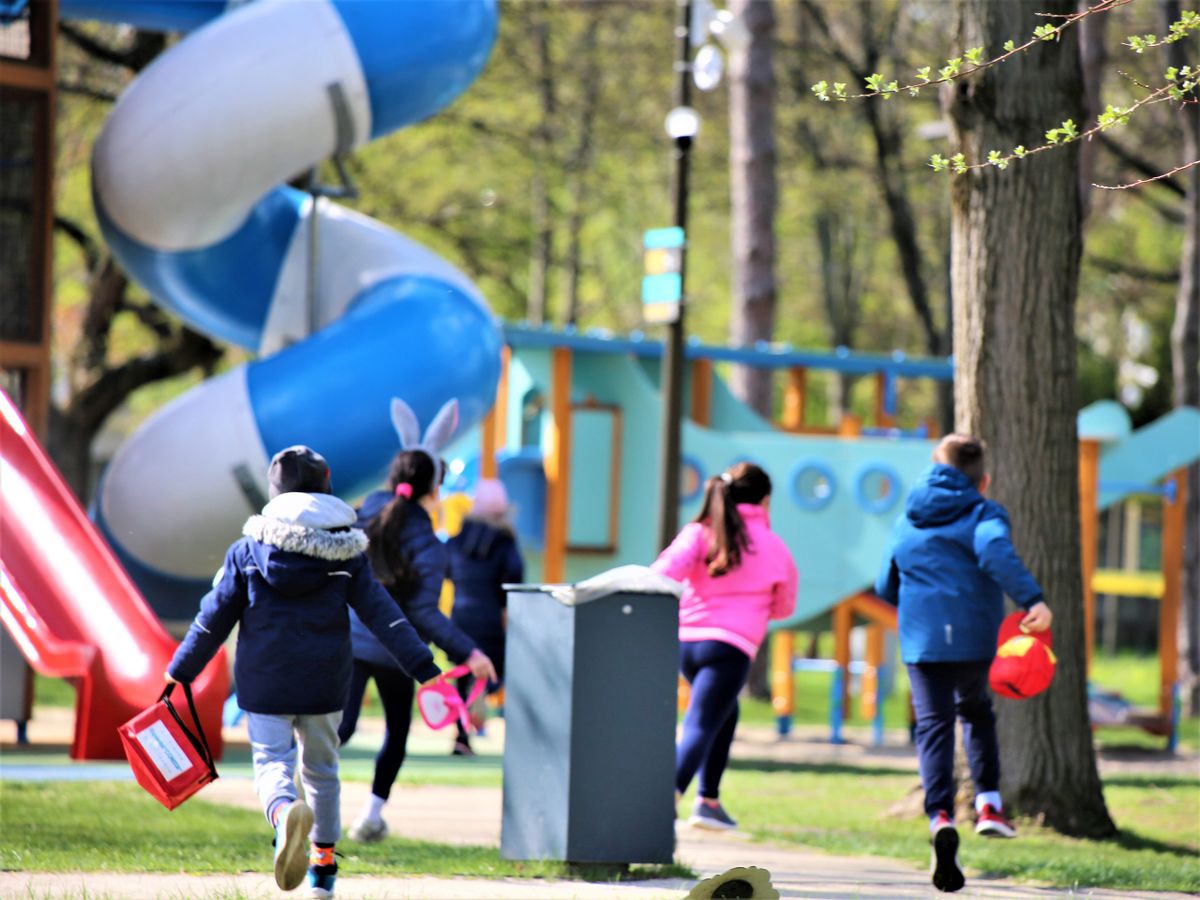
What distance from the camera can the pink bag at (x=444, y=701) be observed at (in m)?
7.76

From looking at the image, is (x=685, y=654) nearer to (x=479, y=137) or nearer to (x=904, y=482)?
(x=904, y=482)

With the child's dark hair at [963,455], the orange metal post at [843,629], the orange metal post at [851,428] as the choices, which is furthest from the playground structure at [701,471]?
the child's dark hair at [963,455]

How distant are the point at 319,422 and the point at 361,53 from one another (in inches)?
99.5

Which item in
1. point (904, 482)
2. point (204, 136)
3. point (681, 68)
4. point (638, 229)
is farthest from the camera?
point (638, 229)

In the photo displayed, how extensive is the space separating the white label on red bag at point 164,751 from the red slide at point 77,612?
10.3ft

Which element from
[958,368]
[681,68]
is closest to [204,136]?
[681,68]

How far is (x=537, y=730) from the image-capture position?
7.55m

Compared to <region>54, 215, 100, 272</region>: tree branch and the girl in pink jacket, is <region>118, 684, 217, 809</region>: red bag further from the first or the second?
<region>54, 215, 100, 272</region>: tree branch

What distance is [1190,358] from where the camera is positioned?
20094 mm

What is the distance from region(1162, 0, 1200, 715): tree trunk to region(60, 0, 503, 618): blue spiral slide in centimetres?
862

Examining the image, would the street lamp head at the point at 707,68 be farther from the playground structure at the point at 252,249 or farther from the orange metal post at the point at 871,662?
the orange metal post at the point at 871,662

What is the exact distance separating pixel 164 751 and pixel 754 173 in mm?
14657

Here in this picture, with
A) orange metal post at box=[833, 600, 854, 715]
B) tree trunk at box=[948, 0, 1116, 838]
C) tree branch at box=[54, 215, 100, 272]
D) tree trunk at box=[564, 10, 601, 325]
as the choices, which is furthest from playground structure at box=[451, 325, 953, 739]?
tree trunk at box=[564, 10, 601, 325]

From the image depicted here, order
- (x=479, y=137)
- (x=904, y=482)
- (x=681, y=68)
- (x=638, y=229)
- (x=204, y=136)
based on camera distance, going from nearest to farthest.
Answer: (x=204, y=136)
(x=681, y=68)
(x=904, y=482)
(x=479, y=137)
(x=638, y=229)
